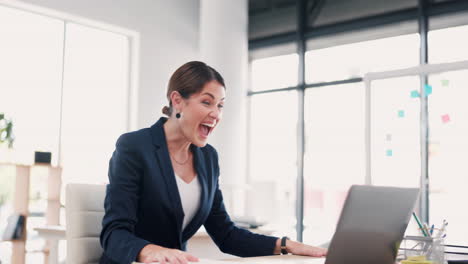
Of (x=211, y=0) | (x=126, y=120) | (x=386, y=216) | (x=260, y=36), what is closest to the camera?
(x=386, y=216)

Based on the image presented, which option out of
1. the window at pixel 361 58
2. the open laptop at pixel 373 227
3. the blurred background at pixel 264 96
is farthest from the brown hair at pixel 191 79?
the window at pixel 361 58

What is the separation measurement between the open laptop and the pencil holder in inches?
8.1

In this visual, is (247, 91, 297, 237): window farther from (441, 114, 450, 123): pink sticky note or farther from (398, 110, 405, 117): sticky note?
(441, 114, 450, 123): pink sticky note

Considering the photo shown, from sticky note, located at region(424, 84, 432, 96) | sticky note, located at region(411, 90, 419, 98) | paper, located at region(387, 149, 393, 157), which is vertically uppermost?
sticky note, located at region(424, 84, 432, 96)

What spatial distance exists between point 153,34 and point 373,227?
5690mm

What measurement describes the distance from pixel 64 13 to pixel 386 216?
512 centimetres

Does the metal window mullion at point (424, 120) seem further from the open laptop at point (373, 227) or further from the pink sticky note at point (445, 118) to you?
the open laptop at point (373, 227)

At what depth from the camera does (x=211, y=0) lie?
5820mm

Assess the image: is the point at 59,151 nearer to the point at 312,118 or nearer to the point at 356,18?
the point at 312,118

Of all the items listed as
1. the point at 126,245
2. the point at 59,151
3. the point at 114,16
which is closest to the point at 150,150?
the point at 126,245

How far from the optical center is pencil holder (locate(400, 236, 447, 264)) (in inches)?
47.9

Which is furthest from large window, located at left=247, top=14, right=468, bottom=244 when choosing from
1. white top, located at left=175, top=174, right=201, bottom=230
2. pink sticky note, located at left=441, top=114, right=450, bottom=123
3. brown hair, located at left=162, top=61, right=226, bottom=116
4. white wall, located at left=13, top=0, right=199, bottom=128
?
brown hair, located at left=162, top=61, right=226, bottom=116

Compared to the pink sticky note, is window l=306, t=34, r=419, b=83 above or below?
above

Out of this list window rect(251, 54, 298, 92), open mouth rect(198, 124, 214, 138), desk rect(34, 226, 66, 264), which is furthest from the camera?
window rect(251, 54, 298, 92)
